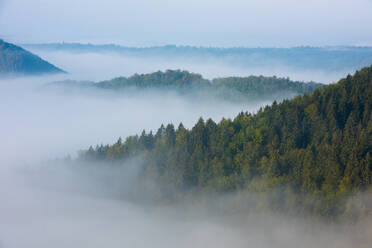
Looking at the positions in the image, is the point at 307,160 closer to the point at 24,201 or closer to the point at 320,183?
the point at 320,183

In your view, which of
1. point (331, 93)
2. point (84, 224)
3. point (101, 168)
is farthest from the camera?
point (101, 168)

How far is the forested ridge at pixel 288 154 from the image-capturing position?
41.4m

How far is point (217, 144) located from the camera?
206 feet

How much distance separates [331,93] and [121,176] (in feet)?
133

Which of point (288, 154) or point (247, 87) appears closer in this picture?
point (288, 154)

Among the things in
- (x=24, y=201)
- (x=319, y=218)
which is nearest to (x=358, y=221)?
(x=319, y=218)

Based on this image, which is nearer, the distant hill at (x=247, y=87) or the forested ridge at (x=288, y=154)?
the forested ridge at (x=288, y=154)

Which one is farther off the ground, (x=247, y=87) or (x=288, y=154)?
(x=247, y=87)

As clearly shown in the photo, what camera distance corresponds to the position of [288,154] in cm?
4981

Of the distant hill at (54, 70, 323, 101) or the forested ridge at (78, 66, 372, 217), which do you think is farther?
the distant hill at (54, 70, 323, 101)

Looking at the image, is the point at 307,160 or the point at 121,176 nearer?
the point at 307,160

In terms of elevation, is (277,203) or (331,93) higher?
(331,93)

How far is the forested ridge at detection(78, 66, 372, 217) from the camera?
41375 millimetres

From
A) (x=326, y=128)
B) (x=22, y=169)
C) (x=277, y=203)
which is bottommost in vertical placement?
(x=22, y=169)
